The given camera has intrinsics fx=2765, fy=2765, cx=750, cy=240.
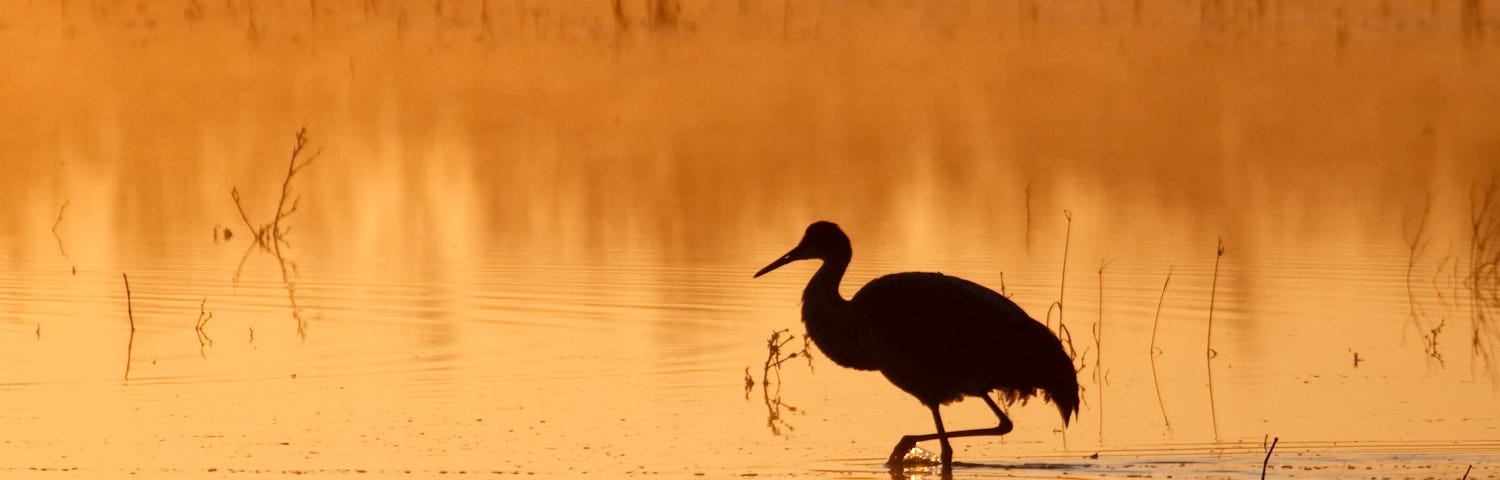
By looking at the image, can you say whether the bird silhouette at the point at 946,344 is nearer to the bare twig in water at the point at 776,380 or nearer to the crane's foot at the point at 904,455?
the crane's foot at the point at 904,455

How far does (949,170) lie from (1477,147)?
14.5 feet

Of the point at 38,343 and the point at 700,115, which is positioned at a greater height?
the point at 700,115

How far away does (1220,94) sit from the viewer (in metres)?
24.9

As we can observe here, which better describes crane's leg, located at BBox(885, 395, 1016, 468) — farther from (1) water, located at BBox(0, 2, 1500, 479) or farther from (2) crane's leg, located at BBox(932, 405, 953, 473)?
(1) water, located at BBox(0, 2, 1500, 479)

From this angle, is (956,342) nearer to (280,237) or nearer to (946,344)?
(946,344)

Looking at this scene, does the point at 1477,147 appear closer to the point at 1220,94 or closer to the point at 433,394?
the point at 1220,94

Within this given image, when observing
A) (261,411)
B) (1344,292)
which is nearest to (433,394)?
(261,411)

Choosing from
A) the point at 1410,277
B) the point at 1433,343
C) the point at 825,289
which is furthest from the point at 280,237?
the point at 1433,343

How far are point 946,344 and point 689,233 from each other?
6016 millimetres

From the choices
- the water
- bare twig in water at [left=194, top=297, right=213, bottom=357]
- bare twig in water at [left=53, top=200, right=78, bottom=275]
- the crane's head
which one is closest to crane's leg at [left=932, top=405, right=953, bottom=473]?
the water

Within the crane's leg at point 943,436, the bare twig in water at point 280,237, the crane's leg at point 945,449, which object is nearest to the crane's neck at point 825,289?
the crane's leg at point 943,436

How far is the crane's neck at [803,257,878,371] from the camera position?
1044 centimetres

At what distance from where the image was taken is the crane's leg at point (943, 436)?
30.9 feet

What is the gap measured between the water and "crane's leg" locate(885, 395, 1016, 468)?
0.10 metres
